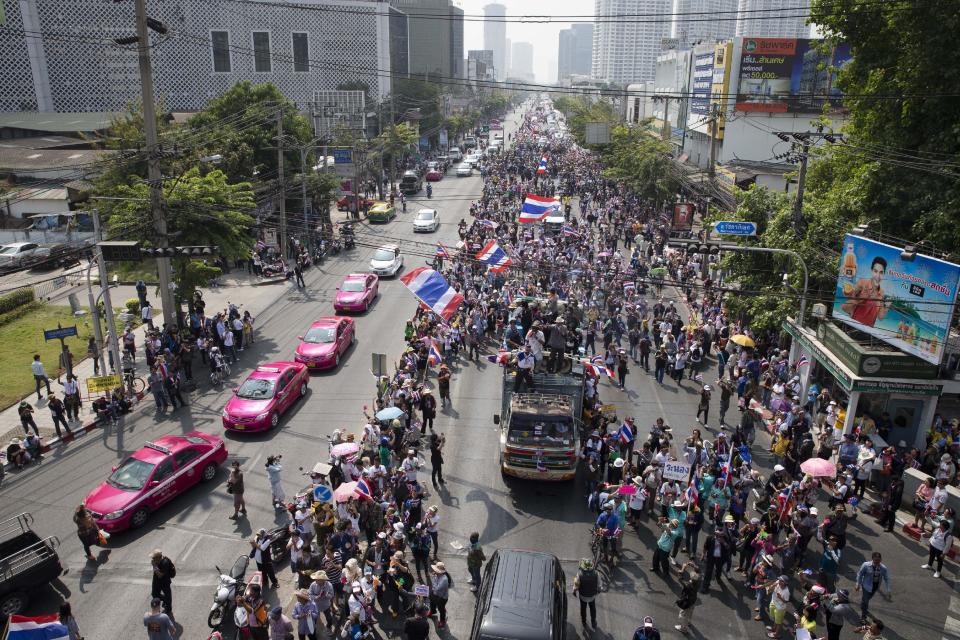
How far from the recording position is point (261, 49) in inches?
3802

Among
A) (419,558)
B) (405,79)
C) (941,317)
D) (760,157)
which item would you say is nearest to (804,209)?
(941,317)

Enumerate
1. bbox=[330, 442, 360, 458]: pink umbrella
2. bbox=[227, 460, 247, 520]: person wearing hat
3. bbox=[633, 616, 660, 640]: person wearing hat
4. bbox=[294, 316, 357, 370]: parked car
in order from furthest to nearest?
1. bbox=[294, 316, 357, 370]: parked car
2. bbox=[330, 442, 360, 458]: pink umbrella
3. bbox=[227, 460, 247, 520]: person wearing hat
4. bbox=[633, 616, 660, 640]: person wearing hat

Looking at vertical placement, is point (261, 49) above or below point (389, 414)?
above

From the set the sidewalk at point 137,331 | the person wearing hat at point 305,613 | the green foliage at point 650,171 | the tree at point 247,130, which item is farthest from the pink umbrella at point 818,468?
the green foliage at point 650,171

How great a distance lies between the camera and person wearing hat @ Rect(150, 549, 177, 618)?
11.9m

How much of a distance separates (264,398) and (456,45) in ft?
613

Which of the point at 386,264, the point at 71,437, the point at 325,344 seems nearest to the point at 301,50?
the point at 386,264

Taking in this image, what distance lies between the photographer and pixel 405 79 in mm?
111688

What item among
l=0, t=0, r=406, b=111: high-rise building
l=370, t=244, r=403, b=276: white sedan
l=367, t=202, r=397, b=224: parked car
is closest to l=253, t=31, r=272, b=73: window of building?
l=0, t=0, r=406, b=111: high-rise building

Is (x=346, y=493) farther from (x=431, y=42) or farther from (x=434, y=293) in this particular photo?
(x=431, y=42)

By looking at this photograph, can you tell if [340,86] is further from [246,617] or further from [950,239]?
[246,617]

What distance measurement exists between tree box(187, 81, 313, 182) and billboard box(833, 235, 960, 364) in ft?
98.4

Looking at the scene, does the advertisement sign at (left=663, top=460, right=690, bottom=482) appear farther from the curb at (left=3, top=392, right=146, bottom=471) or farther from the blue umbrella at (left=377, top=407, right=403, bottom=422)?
the curb at (left=3, top=392, right=146, bottom=471)

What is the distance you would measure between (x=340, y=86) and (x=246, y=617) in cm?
9657
